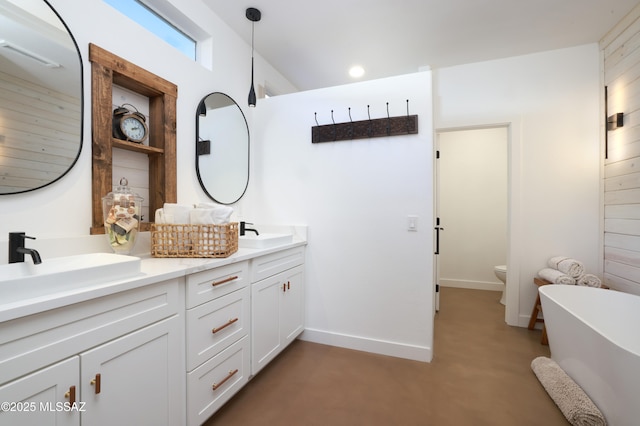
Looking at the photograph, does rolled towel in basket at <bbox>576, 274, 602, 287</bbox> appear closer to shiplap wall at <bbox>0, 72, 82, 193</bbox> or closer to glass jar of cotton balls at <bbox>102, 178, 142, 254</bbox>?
glass jar of cotton balls at <bbox>102, 178, 142, 254</bbox>

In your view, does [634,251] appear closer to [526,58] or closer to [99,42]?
[526,58]

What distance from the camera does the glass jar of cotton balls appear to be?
1445 millimetres

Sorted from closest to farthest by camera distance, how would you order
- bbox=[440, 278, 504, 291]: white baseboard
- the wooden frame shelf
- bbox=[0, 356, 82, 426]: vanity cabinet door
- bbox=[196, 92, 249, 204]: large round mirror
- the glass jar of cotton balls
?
bbox=[0, 356, 82, 426]: vanity cabinet door
the glass jar of cotton balls
the wooden frame shelf
bbox=[196, 92, 249, 204]: large round mirror
bbox=[440, 278, 504, 291]: white baseboard

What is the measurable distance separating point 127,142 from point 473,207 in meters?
4.37

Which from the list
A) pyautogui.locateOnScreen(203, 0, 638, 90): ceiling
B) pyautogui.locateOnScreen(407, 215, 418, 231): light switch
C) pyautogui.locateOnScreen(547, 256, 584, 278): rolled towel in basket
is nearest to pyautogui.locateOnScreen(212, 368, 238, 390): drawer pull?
pyautogui.locateOnScreen(407, 215, 418, 231): light switch

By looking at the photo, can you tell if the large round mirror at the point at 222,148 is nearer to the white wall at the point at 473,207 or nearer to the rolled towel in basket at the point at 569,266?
the white wall at the point at 473,207

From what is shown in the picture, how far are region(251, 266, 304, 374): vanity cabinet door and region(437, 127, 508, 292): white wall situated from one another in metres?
2.89

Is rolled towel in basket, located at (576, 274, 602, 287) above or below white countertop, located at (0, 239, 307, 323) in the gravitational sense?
below

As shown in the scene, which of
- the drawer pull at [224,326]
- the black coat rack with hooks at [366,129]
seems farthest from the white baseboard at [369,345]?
the black coat rack with hooks at [366,129]

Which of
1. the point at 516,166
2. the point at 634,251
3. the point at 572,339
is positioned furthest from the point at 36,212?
the point at 634,251

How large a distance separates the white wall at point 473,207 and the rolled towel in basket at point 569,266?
5.08 ft

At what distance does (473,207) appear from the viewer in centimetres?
428

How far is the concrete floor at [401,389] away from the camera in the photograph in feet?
5.30

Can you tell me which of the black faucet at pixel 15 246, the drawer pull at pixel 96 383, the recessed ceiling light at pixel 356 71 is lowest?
the drawer pull at pixel 96 383
